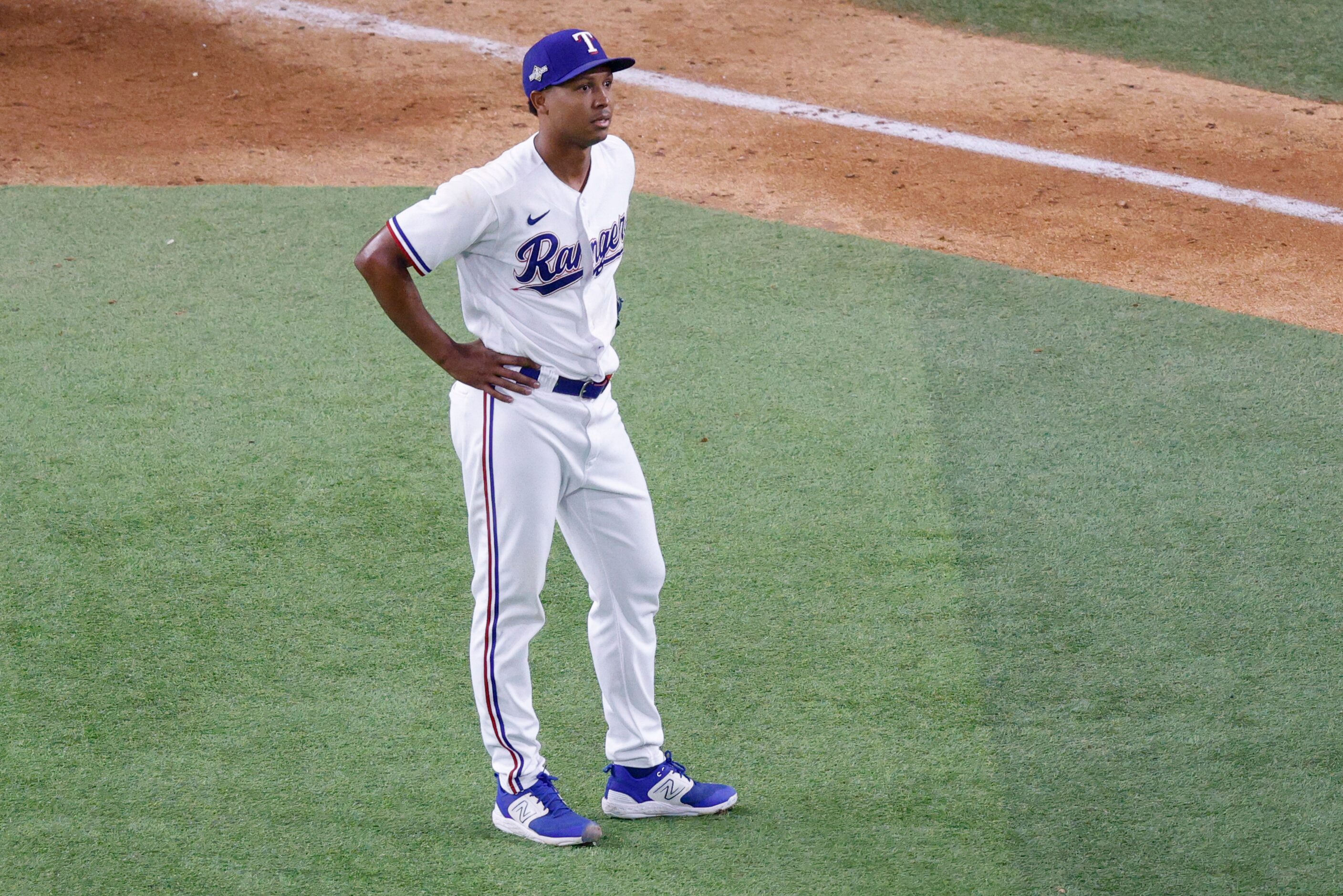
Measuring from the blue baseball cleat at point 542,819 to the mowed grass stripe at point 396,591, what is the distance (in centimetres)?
4

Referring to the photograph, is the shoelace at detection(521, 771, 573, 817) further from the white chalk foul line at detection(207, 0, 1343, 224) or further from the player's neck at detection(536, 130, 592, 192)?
the white chalk foul line at detection(207, 0, 1343, 224)

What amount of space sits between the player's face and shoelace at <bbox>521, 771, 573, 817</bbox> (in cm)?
148

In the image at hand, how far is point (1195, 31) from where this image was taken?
9.25 m

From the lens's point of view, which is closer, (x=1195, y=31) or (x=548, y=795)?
(x=548, y=795)

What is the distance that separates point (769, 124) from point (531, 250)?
17.4 ft

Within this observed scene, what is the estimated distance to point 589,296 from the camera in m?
3.19

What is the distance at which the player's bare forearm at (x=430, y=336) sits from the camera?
3.02m

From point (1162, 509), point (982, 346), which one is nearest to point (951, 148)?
point (982, 346)

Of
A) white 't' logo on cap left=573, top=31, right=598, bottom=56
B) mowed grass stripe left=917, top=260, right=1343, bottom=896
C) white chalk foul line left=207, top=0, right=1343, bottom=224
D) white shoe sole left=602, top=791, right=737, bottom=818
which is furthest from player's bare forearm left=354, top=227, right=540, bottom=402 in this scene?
white chalk foul line left=207, top=0, right=1343, bottom=224

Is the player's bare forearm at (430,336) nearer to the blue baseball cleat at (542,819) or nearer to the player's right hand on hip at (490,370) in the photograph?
the player's right hand on hip at (490,370)

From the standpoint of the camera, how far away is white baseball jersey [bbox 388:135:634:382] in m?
2.98

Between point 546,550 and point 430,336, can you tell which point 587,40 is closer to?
point 430,336

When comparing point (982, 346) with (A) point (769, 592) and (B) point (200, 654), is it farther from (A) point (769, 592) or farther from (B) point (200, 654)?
(B) point (200, 654)

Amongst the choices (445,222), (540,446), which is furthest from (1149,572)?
(445,222)
